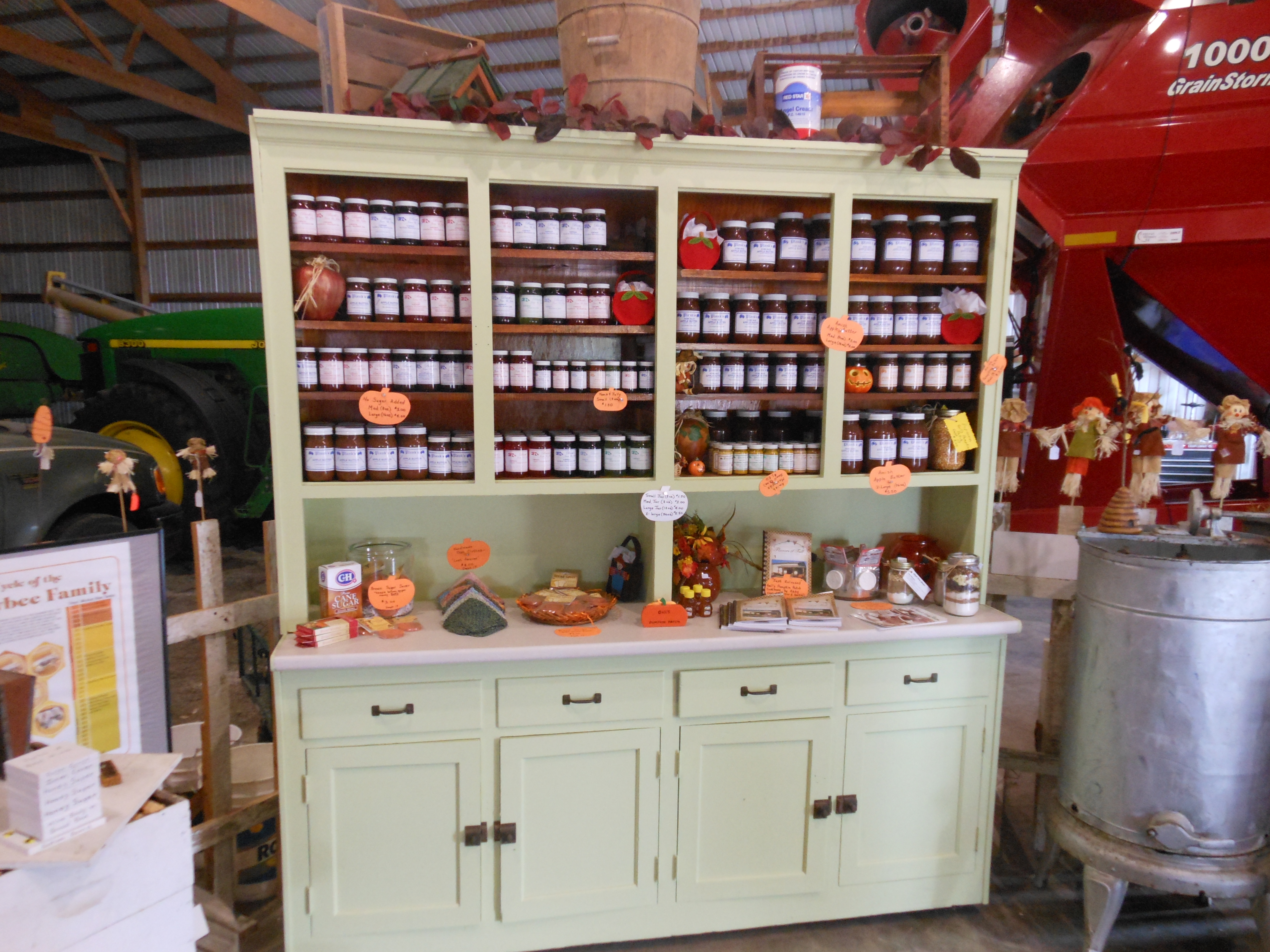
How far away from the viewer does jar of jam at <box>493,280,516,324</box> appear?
6.91 ft

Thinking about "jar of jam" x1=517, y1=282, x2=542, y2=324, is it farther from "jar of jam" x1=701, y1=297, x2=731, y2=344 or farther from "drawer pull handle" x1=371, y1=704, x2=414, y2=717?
"drawer pull handle" x1=371, y1=704, x2=414, y2=717

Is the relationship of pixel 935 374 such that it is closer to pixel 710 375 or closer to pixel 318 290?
pixel 710 375

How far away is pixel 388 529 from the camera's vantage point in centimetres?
242

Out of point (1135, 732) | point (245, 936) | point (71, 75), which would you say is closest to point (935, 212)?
point (1135, 732)

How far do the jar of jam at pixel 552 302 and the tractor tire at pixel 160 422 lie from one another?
4546 mm

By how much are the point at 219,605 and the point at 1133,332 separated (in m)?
3.92

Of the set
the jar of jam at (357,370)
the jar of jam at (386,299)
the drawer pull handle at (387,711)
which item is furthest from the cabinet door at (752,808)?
the jar of jam at (386,299)

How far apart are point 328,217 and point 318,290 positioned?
0.19 metres

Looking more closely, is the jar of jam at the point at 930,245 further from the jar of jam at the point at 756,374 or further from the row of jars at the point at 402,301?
the row of jars at the point at 402,301

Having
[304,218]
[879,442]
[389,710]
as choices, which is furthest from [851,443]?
[304,218]

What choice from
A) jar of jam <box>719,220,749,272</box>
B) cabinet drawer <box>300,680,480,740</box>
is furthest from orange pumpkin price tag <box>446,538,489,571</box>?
jar of jam <box>719,220,749,272</box>

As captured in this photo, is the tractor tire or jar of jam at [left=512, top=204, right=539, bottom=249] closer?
jar of jam at [left=512, top=204, right=539, bottom=249]

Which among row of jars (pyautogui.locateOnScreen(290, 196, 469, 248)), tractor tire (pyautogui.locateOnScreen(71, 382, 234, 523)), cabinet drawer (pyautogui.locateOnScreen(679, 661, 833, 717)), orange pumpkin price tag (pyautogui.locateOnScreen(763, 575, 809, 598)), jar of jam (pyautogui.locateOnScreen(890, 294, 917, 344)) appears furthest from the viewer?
tractor tire (pyautogui.locateOnScreen(71, 382, 234, 523))

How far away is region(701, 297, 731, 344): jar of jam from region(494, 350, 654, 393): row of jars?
0.20m
